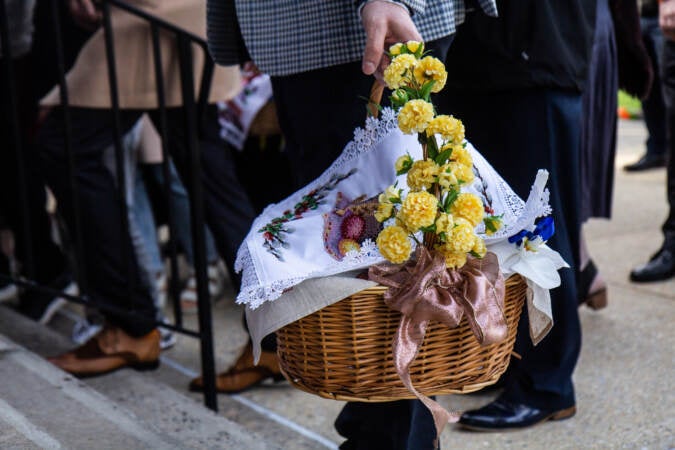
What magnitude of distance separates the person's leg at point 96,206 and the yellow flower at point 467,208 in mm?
1748

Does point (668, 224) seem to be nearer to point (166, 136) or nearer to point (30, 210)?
point (166, 136)

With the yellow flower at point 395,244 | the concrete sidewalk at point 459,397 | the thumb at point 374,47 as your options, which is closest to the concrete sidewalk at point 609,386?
the concrete sidewalk at point 459,397

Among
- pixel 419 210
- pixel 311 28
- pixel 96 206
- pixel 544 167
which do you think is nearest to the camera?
pixel 419 210

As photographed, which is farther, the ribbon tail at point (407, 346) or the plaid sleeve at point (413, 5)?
Answer: the plaid sleeve at point (413, 5)

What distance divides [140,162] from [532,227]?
2.90 meters

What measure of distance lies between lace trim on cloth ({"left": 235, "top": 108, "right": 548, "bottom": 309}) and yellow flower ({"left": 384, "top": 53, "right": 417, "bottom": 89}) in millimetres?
162

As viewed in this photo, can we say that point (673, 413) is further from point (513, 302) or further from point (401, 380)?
point (401, 380)

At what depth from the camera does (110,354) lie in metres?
3.21

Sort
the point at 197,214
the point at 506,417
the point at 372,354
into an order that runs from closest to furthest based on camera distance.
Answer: the point at 372,354
the point at 506,417
the point at 197,214

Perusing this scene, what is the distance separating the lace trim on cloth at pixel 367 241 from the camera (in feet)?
5.47

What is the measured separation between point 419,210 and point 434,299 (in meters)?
0.17

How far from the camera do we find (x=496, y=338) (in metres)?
1.67

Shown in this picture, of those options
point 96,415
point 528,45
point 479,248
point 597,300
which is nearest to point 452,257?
point 479,248

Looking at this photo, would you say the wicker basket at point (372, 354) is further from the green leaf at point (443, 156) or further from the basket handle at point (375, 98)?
the basket handle at point (375, 98)
